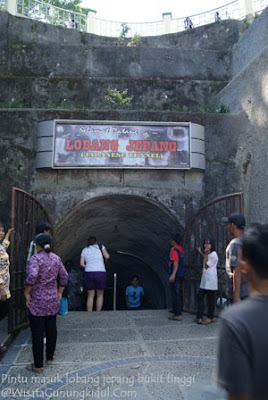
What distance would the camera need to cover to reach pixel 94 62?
9273 mm

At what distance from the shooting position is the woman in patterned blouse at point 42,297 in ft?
12.2

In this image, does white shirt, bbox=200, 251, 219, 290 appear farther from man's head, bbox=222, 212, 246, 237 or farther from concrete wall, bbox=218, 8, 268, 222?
man's head, bbox=222, 212, 246, 237

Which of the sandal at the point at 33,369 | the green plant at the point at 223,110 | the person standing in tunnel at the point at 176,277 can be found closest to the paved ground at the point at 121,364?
the sandal at the point at 33,369

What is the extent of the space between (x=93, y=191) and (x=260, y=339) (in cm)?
607

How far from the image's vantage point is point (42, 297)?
12.3 feet

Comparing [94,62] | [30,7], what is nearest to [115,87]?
[94,62]

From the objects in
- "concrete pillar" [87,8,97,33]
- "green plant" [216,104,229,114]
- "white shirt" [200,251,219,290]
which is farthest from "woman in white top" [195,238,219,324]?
"concrete pillar" [87,8,97,33]

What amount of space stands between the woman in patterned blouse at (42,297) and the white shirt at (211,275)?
2560mm

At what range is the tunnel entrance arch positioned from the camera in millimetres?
7383

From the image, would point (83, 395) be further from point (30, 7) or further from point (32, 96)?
point (30, 7)

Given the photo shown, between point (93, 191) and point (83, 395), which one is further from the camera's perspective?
point (93, 191)

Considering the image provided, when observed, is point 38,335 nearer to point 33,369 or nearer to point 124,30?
point 33,369

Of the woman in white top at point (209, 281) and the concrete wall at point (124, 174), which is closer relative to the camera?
the woman in white top at point (209, 281)

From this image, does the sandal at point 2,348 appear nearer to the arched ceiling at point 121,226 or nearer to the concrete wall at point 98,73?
the arched ceiling at point 121,226
